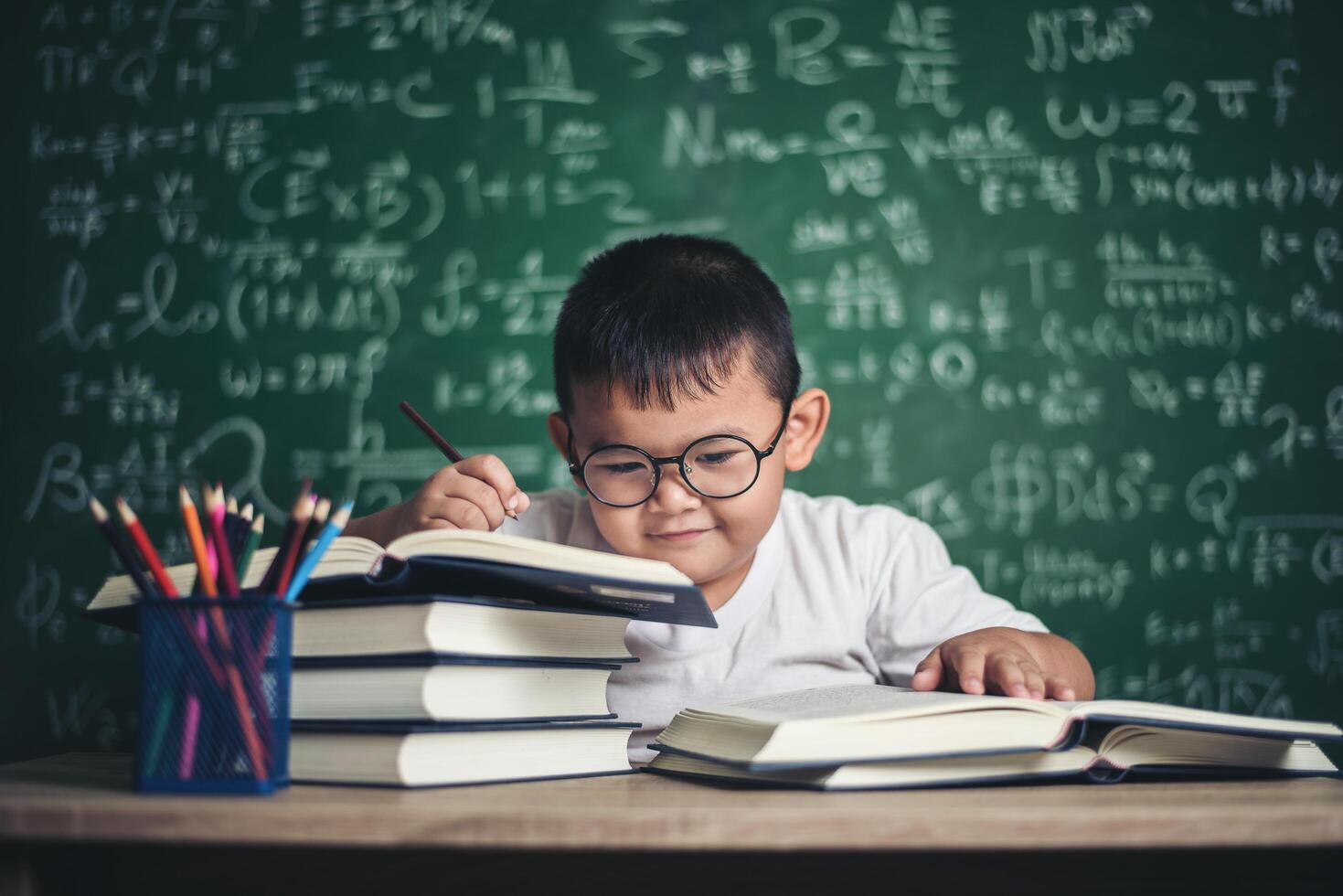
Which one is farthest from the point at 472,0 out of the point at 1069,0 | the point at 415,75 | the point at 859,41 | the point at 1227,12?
the point at 1227,12

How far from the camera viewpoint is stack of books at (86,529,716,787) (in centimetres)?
65

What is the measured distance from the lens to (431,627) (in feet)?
2.13

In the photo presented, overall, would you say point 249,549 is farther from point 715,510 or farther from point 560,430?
point 560,430

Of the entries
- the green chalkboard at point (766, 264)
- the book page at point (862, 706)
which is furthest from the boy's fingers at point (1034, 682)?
the green chalkboard at point (766, 264)

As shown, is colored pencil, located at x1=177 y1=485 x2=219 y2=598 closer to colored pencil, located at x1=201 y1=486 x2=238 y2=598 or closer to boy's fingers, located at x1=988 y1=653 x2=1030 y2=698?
colored pencil, located at x1=201 y1=486 x2=238 y2=598

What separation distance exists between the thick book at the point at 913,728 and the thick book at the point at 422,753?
0.35ft

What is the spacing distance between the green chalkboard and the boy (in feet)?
2.72

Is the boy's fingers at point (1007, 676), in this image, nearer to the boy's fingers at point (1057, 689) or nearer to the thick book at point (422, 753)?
the boy's fingers at point (1057, 689)

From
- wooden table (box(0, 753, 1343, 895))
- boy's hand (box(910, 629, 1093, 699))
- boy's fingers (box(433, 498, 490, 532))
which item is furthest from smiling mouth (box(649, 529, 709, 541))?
wooden table (box(0, 753, 1343, 895))

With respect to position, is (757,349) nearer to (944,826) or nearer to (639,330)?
(639,330)

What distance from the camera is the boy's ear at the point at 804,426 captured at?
4.76 feet

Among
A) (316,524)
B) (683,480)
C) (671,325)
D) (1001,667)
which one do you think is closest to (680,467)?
(683,480)

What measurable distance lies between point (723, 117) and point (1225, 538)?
142 centimetres

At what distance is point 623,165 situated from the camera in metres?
2.34
